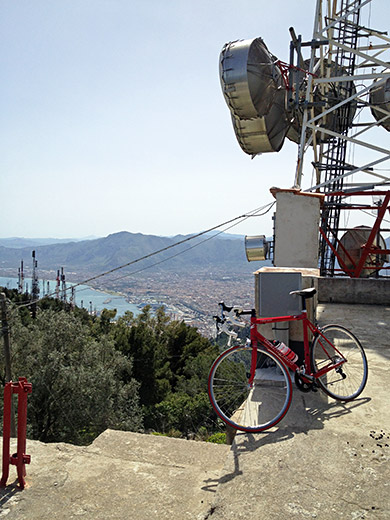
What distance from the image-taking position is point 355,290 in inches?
351

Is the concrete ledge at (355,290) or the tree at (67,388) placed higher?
the concrete ledge at (355,290)

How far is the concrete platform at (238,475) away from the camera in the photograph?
7.59ft

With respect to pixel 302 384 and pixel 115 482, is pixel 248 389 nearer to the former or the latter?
pixel 302 384

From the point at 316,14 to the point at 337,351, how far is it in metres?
10.2

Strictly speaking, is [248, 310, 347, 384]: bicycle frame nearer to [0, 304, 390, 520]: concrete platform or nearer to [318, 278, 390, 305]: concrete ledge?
[0, 304, 390, 520]: concrete platform

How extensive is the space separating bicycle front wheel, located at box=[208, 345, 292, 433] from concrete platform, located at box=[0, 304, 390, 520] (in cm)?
13

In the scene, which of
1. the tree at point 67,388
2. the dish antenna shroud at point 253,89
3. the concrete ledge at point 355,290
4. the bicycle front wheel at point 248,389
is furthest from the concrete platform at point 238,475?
the tree at point 67,388

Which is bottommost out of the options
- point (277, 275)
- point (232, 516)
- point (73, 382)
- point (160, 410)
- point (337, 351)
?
point (160, 410)

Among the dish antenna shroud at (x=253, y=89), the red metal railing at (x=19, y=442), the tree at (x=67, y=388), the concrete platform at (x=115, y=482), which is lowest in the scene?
the tree at (x=67, y=388)

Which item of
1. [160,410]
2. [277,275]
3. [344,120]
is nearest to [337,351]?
[277,275]

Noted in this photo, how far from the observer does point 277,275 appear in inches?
157

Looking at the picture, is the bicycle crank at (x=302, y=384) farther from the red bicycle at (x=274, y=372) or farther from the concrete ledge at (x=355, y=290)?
the concrete ledge at (x=355, y=290)

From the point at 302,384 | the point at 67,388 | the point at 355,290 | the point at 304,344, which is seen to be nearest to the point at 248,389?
the point at 302,384

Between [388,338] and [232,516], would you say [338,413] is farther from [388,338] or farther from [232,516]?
[388,338]
